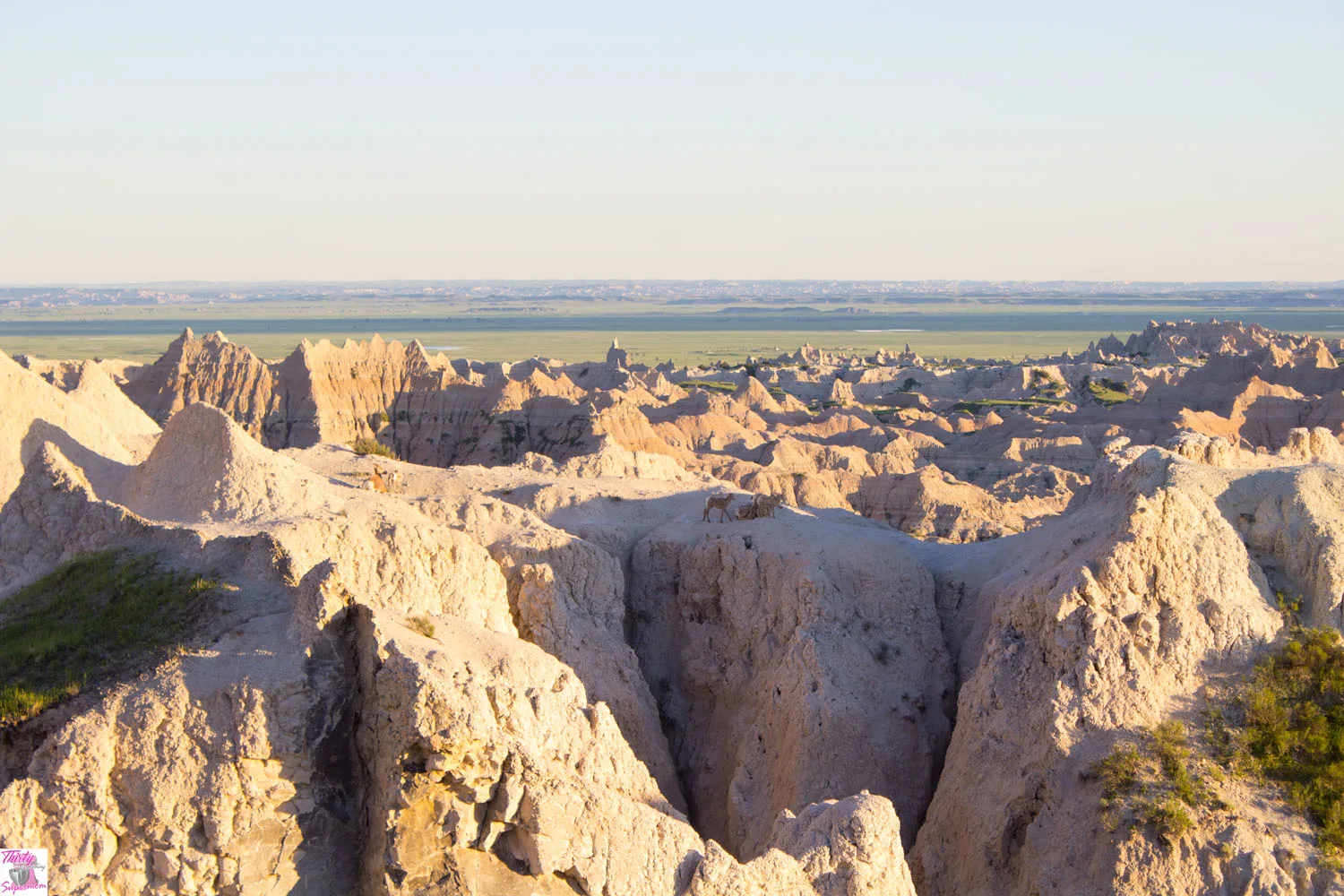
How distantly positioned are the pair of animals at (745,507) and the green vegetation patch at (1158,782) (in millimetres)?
8727

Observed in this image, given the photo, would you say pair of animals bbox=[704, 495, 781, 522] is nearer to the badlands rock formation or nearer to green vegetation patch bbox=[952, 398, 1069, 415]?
the badlands rock formation

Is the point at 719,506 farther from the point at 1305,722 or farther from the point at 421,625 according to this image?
the point at 1305,722

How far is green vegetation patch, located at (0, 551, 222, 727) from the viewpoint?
1366 cm

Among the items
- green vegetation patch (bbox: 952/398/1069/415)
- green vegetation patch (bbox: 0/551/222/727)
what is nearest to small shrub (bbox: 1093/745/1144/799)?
green vegetation patch (bbox: 0/551/222/727)

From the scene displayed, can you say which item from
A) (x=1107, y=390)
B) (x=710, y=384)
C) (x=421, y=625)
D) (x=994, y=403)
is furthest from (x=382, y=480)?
(x=710, y=384)

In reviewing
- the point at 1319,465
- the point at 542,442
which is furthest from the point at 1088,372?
the point at 1319,465

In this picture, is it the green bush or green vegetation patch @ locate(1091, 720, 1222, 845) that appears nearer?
green vegetation patch @ locate(1091, 720, 1222, 845)

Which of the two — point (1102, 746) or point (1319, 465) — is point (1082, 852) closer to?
point (1102, 746)

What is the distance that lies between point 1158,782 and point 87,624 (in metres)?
11.5

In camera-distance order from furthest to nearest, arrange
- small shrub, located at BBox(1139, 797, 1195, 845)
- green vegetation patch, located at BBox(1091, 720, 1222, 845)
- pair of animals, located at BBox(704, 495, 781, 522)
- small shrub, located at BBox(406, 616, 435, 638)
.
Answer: pair of animals, located at BBox(704, 495, 781, 522) → green vegetation patch, located at BBox(1091, 720, 1222, 845) → small shrub, located at BBox(1139, 797, 1195, 845) → small shrub, located at BBox(406, 616, 435, 638)

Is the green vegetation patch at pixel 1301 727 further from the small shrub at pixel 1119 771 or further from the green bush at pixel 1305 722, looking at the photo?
the small shrub at pixel 1119 771

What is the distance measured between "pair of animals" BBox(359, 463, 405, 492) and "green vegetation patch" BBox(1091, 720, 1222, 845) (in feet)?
39.0

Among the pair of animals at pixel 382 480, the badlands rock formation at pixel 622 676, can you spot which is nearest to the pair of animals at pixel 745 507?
the badlands rock formation at pixel 622 676

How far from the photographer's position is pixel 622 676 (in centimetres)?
2078
